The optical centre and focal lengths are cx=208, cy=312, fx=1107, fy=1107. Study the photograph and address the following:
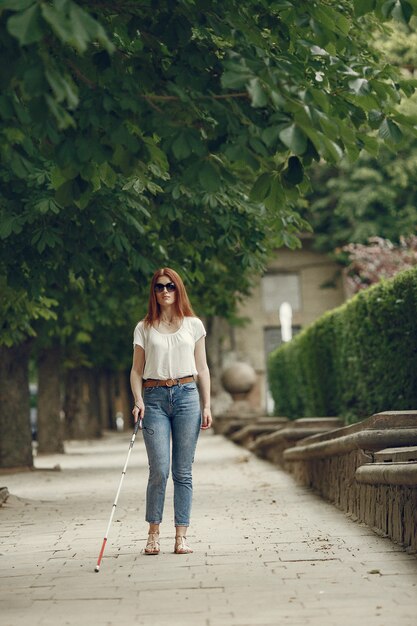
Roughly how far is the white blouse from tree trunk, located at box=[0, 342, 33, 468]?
12719mm

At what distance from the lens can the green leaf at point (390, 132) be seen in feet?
22.1

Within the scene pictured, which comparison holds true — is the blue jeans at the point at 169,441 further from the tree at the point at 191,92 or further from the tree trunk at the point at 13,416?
the tree trunk at the point at 13,416

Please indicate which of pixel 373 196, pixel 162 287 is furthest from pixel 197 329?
pixel 373 196

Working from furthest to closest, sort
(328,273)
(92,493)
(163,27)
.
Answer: (328,273)
(92,493)
(163,27)

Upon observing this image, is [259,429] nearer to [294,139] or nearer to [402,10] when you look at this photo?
[402,10]

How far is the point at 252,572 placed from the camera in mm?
7016

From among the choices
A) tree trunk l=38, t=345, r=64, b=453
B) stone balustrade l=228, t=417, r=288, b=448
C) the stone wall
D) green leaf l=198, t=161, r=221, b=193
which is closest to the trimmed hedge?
the stone wall

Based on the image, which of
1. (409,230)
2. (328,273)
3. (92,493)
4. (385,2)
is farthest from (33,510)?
(328,273)

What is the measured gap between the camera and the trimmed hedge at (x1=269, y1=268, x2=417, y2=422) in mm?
11195

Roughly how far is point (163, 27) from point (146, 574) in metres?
3.42

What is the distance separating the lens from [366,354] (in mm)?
12648

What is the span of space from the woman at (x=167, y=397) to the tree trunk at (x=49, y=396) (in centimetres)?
1954

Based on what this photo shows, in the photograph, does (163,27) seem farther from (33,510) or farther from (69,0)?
(33,510)

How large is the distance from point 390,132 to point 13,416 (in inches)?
588
